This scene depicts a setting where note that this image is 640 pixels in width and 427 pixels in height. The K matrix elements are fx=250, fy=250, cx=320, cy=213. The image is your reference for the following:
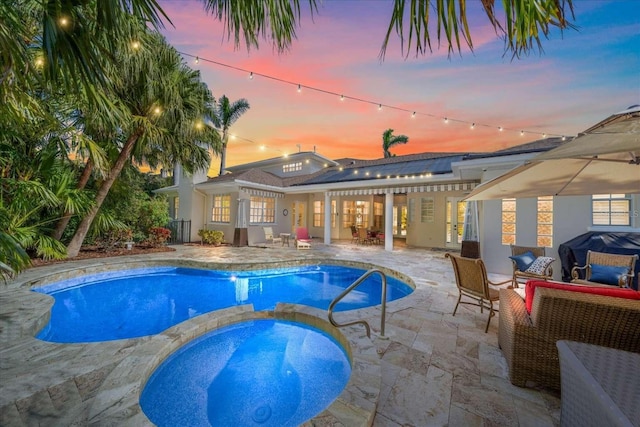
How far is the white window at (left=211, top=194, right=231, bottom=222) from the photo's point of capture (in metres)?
14.6

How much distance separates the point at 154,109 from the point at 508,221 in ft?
41.3

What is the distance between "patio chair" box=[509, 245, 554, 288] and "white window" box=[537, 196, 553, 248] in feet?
3.37

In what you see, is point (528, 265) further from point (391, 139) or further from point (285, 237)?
point (391, 139)

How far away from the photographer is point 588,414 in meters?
1.44

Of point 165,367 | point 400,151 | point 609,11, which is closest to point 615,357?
point 165,367

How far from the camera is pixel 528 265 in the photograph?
6.12 metres

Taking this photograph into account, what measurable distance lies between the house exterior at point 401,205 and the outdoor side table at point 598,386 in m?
4.50

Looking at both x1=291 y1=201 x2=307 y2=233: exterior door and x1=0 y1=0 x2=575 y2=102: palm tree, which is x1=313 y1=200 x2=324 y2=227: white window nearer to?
x1=291 y1=201 x2=307 y2=233: exterior door

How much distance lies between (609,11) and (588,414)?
32.6 feet

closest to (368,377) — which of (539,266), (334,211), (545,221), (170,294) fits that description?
(539,266)

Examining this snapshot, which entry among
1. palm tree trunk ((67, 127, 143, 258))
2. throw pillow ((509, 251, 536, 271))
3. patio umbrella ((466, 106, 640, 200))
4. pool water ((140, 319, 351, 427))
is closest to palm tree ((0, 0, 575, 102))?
patio umbrella ((466, 106, 640, 200))

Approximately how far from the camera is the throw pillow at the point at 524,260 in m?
6.15

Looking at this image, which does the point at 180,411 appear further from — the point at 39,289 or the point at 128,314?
the point at 39,289

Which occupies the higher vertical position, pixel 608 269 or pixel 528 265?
pixel 608 269
